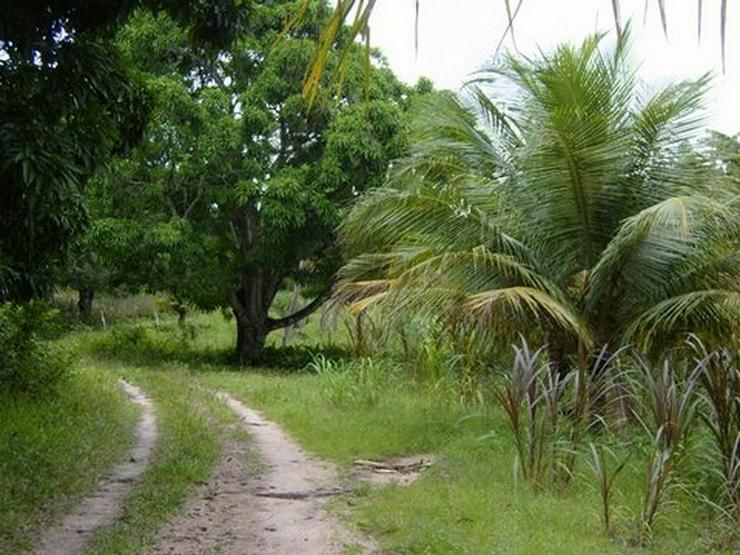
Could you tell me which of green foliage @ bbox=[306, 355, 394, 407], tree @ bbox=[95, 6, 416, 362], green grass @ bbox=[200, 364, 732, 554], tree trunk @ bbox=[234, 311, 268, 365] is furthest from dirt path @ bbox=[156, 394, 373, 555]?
tree trunk @ bbox=[234, 311, 268, 365]

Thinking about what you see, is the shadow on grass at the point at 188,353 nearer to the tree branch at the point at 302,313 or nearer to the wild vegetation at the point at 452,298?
the tree branch at the point at 302,313

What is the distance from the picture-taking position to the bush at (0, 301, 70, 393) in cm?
1090

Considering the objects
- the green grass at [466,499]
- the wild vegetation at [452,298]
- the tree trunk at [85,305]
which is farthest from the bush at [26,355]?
the tree trunk at [85,305]

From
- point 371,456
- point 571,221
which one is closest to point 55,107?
point 371,456

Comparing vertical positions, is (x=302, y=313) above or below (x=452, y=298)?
below

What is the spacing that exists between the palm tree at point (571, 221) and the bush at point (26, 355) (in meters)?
4.46

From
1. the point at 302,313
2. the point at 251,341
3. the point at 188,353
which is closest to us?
the point at 251,341

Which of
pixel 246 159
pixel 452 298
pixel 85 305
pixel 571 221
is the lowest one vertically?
pixel 85 305

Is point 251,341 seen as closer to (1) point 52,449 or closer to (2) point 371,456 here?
(2) point 371,456

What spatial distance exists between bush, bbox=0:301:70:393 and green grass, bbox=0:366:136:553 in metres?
0.25

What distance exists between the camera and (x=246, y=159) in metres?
17.2

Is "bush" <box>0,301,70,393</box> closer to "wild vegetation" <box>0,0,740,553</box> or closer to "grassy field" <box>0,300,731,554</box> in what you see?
"wild vegetation" <box>0,0,740,553</box>

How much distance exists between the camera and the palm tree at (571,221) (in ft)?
27.8

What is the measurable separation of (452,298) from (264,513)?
355cm
